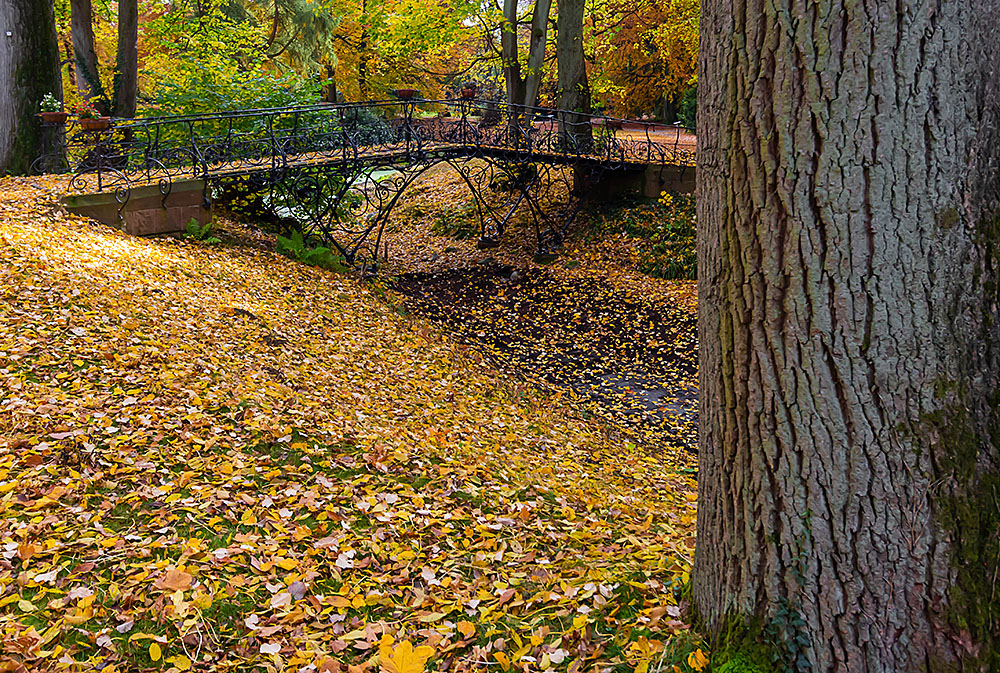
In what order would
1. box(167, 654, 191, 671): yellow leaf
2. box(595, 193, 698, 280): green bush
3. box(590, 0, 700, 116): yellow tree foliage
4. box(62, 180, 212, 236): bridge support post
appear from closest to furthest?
box(167, 654, 191, 671): yellow leaf → box(62, 180, 212, 236): bridge support post → box(595, 193, 698, 280): green bush → box(590, 0, 700, 116): yellow tree foliage

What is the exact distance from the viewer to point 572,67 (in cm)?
1584

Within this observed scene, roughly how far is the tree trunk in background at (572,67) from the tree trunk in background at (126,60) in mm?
8182

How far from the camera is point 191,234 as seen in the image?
997 cm

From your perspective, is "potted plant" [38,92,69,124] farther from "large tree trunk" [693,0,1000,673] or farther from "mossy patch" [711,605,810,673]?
"mossy patch" [711,605,810,673]

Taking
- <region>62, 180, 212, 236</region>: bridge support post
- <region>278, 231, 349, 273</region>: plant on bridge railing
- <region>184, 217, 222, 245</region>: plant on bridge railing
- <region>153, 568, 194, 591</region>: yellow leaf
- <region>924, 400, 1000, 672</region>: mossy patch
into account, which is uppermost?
<region>62, 180, 212, 236</region>: bridge support post

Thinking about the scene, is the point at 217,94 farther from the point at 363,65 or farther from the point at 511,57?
the point at 363,65

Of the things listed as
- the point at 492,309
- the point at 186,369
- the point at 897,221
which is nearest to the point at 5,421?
the point at 186,369

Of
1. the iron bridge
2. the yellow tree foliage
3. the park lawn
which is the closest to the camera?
the park lawn

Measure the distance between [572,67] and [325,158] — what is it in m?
6.78

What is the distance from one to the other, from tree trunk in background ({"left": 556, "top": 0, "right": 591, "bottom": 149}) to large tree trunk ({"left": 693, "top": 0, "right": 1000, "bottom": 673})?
13.6 meters

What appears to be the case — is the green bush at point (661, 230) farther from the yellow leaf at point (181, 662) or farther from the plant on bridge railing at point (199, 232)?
the yellow leaf at point (181, 662)

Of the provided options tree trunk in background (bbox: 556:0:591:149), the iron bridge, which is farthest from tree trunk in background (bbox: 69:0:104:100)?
tree trunk in background (bbox: 556:0:591:149)

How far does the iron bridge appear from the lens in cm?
1050

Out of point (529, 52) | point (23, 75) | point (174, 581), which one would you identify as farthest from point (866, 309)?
point (529, 52)
